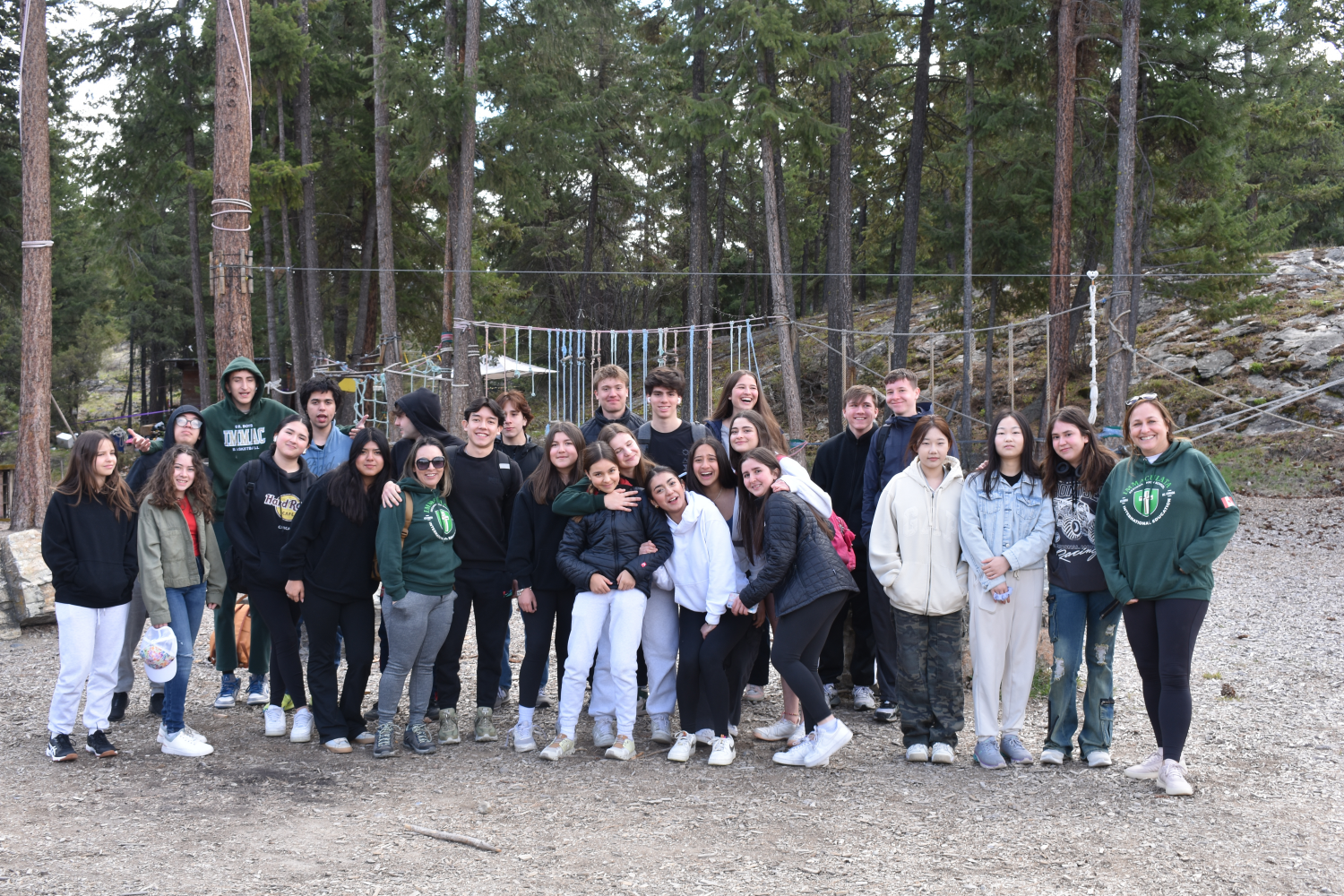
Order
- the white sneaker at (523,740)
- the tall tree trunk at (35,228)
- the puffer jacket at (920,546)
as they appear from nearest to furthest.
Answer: the puffer jacket at (920,546) < the white sneaker at (523,740) < the tall tree trunk at (35,228)

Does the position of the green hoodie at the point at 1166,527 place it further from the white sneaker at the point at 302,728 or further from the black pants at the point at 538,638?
the white sneaker at the point at 302,728

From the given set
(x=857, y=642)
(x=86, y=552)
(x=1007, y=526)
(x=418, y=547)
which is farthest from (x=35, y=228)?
(x=1007, y=526)

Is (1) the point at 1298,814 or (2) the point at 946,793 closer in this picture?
(1) the point at 1298,814

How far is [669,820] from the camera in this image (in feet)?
12.3

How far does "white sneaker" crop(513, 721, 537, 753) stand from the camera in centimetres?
A: 458

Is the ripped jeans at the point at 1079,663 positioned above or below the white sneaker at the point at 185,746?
above

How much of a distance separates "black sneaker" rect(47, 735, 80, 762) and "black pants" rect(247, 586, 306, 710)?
93 centimetres

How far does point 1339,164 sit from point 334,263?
2511 cm

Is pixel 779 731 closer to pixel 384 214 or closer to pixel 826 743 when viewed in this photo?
pixel 826 743

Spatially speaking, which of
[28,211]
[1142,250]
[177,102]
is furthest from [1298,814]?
[177,102]

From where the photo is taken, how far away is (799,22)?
1686 centimetres

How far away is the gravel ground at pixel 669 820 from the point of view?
321 centimetres

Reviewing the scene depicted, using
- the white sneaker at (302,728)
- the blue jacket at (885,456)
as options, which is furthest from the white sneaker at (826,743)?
the white sneaker at (302,728)

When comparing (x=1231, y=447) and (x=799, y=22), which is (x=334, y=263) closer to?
(x=799, y=22)
